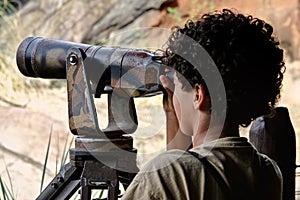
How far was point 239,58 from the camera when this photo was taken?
135cm

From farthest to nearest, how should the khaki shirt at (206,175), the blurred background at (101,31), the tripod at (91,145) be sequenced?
the blurred background at (101,31) < the tripod at (91,145) < the khaki shirt at (206,175)

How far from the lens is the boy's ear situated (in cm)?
136

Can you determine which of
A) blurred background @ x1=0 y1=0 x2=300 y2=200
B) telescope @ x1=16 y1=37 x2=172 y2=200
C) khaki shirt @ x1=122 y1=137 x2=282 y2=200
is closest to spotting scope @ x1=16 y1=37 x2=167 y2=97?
telescope @ x1=16 y1=37 x2=172 y2=200

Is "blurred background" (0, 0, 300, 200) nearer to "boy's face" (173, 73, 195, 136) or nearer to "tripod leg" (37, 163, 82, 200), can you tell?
"tripod leg" (37, 163, 82, 200)

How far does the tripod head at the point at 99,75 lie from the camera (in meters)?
1.70

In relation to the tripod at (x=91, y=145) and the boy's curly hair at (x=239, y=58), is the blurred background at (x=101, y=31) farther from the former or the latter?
the boy's curly hair at (x=239, y=58)

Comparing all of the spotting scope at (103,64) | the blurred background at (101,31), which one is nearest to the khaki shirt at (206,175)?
the spotting scope at (103,64)

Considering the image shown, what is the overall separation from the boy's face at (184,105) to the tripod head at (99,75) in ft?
0.74

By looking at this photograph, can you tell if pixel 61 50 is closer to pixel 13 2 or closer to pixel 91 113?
pixel 91 113

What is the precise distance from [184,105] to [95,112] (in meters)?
0.37

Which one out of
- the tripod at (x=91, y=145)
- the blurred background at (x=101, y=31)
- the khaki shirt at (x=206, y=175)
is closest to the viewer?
the khaki shirt at (x=206, y=175)

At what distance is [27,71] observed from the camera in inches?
75.5

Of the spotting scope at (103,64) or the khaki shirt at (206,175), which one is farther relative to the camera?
the spotting scope at (103,64)

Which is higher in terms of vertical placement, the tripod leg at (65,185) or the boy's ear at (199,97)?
the boy's ear at (199,97)
